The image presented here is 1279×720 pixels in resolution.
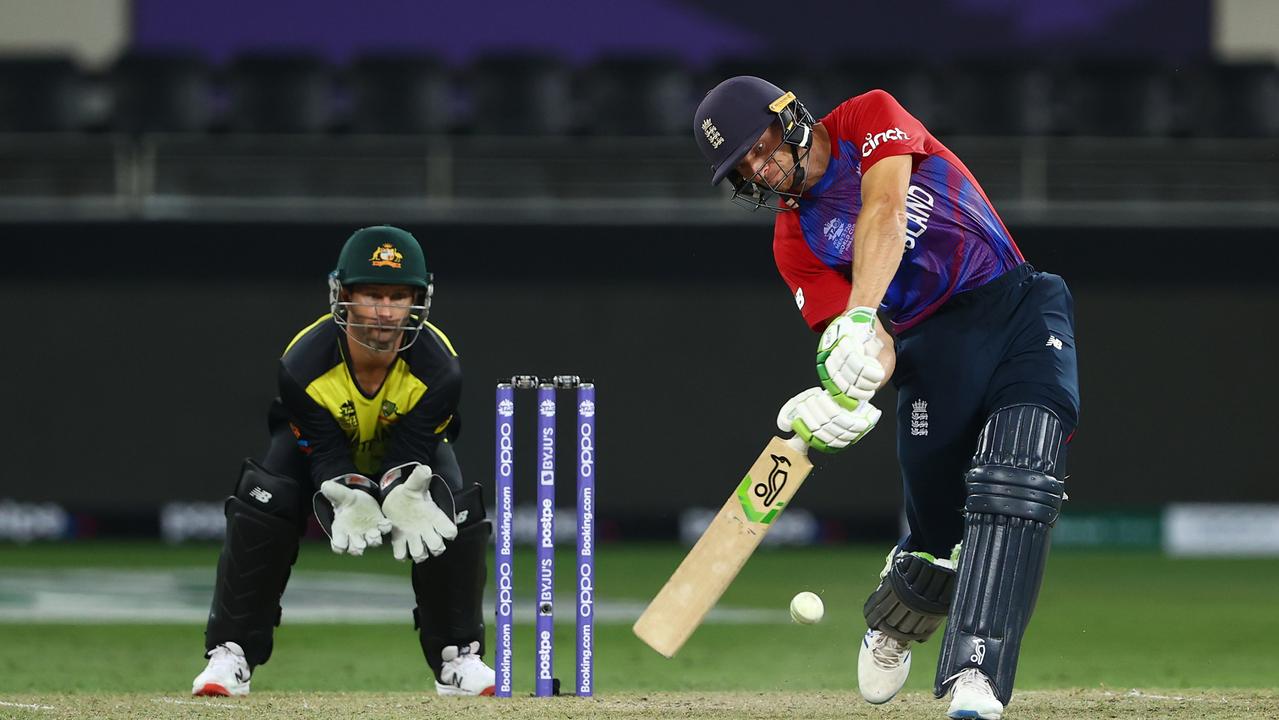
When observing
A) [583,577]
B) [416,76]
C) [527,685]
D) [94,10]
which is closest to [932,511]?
[583,577]

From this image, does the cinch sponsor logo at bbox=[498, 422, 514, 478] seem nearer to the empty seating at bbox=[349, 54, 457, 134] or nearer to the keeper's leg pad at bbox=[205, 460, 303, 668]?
the keeper's leg pad at bbox=[205, 460, 303, 668]

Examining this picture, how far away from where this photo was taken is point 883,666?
4156 millimetres

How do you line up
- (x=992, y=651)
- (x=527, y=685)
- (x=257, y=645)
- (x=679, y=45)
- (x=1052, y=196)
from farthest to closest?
(x=679, y=45) < (x=1052, y=196) < (x=527, y=685) < (x=257, y=645) < (x=992, y=651)

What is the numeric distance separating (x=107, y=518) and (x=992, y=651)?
291 inches

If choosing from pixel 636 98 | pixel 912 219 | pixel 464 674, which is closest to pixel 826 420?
pixel 912 219

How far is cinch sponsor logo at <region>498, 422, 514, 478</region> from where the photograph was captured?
4.15 m

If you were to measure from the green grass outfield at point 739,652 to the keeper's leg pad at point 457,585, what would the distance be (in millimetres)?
229

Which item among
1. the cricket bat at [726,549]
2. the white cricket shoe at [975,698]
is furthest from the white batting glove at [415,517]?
the white cricket shoe at [975,698]

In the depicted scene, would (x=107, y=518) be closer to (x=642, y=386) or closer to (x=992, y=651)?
(x=642, y=386)

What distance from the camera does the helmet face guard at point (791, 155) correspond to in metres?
3.76

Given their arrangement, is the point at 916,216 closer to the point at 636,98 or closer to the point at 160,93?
the point at 636,98

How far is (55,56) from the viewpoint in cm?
1020

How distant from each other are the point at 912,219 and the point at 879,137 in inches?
7.8

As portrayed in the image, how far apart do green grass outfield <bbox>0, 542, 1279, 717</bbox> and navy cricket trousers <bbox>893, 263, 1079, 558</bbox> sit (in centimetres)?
59
